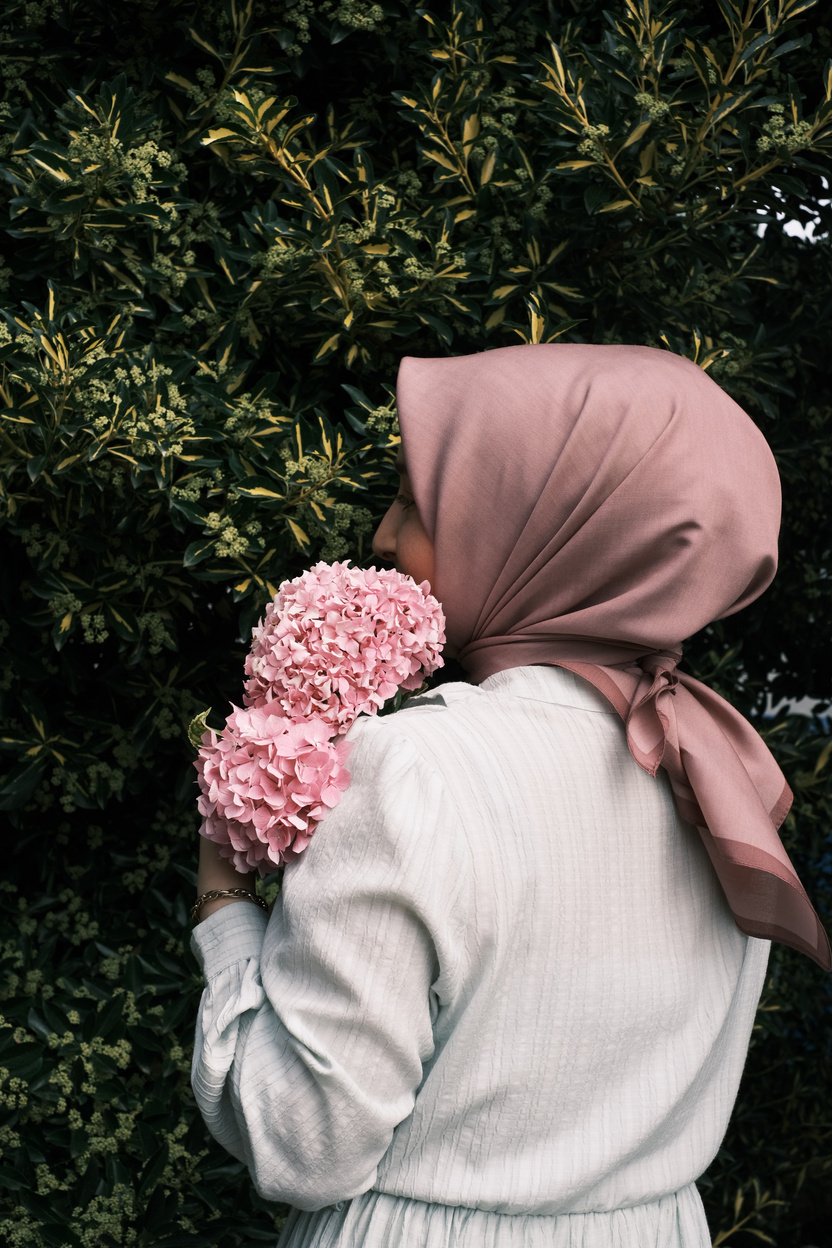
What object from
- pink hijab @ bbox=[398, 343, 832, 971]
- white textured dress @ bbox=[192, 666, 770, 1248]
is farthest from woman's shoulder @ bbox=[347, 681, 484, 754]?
pink hijab @ bbox=[398, 343, 832, 971]

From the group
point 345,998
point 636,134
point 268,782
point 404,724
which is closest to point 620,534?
point 404,724

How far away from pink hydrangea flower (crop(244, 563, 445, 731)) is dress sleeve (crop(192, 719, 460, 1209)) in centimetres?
7

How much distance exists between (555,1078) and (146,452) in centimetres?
116

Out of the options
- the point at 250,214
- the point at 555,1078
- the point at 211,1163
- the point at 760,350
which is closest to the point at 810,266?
the point at 760,350

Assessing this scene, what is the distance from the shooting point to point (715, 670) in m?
2.60

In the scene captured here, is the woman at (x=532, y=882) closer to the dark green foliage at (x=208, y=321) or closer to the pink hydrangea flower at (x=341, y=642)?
the pink hydrangea flower at (x=341, y=642)

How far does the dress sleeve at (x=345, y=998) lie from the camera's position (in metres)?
1.19

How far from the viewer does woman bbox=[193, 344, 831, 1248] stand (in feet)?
4.00

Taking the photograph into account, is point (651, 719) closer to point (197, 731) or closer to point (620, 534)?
point (620, 534)

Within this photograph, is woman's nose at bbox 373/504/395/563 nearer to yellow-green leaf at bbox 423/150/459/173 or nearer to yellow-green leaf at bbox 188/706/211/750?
yellow-green leaf at bbox 188/706/211/750

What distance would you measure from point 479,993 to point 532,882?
0.14 m

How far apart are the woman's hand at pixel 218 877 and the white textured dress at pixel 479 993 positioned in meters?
0.03

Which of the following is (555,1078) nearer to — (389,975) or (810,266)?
(389,975)

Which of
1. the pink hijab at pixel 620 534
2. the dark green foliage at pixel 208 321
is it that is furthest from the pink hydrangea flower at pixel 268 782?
the dark green foliage at pixel 208 321
